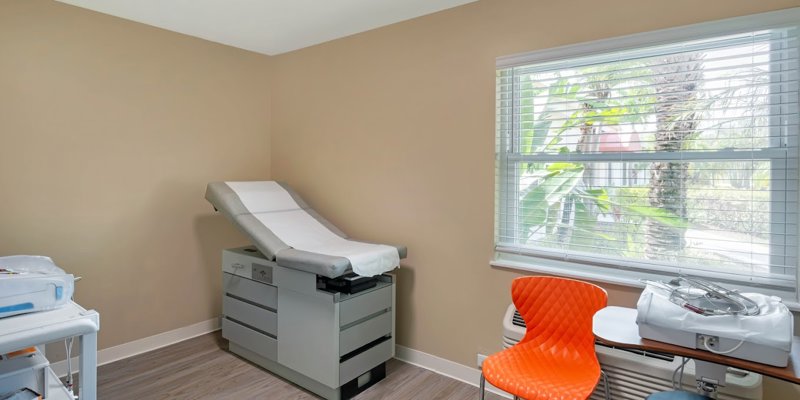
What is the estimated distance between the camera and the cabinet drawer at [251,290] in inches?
108

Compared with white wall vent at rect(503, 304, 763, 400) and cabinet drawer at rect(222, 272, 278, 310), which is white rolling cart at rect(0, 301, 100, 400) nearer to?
cabinet drawer at rect(222, 272, 278, 310)

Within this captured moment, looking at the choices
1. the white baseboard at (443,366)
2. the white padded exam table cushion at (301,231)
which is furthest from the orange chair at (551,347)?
the white padded exam table cushion at (301,231)

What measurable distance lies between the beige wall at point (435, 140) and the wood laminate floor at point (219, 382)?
21cm

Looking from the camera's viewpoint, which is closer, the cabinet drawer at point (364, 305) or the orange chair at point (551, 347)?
the orange chair at point (551, 347)

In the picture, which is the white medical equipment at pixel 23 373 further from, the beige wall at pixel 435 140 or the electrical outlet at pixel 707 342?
the electrical outlet at pixel 707 342

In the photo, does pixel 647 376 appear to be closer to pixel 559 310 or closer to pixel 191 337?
pixel 559 310

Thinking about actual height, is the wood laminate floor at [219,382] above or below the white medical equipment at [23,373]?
below

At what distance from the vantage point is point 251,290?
287 centimetres

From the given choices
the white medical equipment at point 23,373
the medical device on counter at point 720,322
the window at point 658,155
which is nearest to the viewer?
the medical device on counter at point 720,322

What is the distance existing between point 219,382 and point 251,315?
→ 44 centimetres

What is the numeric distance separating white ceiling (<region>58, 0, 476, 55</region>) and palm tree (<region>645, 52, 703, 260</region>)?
1250mm

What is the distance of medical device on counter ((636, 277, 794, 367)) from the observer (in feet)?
4.27

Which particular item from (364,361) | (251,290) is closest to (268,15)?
(251,290)

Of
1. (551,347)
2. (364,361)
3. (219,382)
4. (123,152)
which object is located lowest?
(219,382)
